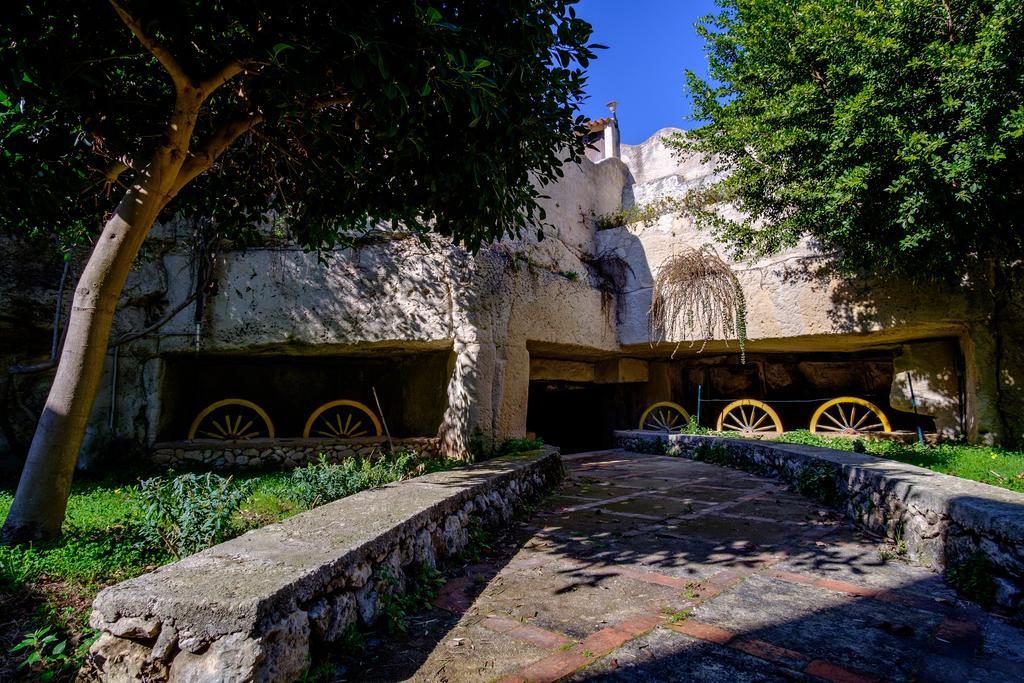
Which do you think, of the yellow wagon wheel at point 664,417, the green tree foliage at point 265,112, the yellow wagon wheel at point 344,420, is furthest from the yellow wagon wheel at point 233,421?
the yellow wagon wheel at point 664,417

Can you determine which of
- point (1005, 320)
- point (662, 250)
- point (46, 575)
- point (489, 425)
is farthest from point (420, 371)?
point (1005, 320)

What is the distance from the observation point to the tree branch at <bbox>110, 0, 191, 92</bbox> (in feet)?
10.6

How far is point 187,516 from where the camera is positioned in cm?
342

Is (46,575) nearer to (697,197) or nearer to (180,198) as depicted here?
(180,198)

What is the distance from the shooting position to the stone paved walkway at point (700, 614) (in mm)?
2312

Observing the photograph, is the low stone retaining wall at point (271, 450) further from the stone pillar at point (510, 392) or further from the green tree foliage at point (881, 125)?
the green tree foliage at point (881, 125)

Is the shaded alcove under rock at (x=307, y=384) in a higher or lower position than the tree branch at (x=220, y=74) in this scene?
lower

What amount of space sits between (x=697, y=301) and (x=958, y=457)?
4517mm

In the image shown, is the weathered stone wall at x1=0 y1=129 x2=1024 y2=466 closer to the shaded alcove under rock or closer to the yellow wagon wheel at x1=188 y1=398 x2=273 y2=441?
the shaded alcove under rock

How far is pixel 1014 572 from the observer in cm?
284

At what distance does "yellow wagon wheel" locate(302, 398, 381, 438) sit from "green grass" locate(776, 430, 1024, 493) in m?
7.10

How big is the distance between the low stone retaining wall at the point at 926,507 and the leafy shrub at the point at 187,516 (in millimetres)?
4364

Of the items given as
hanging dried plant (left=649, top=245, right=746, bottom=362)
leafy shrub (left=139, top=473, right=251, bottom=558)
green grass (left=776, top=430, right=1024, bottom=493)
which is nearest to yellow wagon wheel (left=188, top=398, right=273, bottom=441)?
leafy shrub (left=139, top=473, right=251, bottom=558)

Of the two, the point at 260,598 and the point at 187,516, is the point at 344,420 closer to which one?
the point at 187,516
